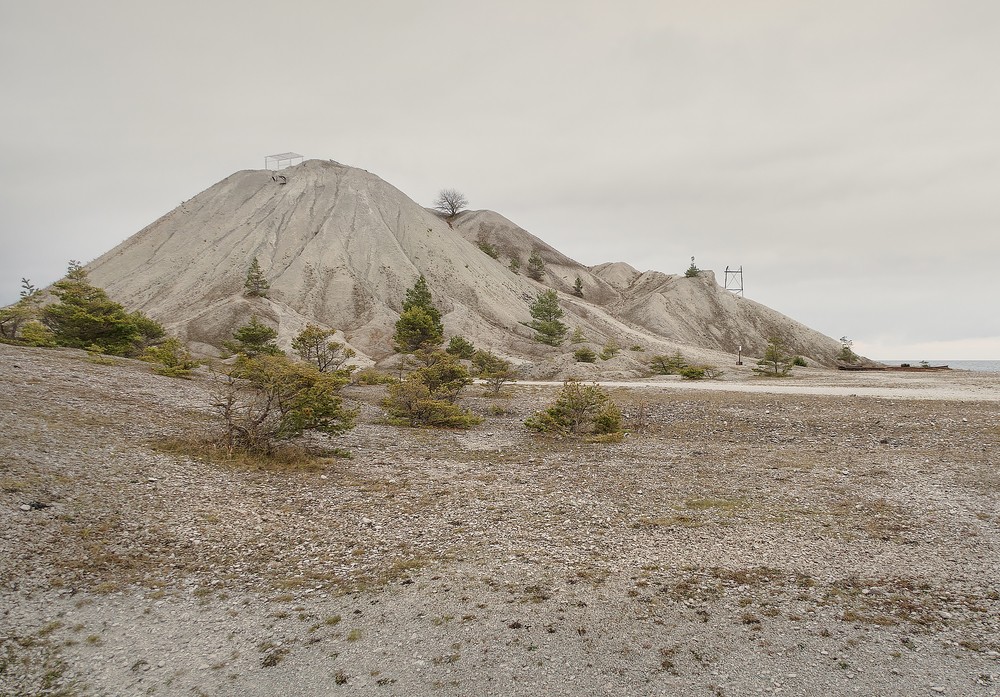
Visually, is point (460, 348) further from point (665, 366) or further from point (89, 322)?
point (89, 322)

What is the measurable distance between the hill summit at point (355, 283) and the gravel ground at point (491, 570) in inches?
1311

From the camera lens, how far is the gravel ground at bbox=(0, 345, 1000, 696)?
570 cm

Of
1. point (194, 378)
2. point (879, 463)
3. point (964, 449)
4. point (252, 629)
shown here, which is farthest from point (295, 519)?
point (194, 378)

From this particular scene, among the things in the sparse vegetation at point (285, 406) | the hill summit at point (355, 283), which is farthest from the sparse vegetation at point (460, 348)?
the sparse vegetation at point (285, 406)

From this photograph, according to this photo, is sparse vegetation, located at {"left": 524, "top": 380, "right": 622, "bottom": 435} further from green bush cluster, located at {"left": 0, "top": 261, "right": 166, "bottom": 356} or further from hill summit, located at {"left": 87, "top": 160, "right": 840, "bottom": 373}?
hill summit, located at {"left": 87, "top": 160, "right": 840, "bottom": 373}

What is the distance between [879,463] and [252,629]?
14.9 metres

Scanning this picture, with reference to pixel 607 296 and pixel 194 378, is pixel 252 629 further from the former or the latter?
pixel 607 296

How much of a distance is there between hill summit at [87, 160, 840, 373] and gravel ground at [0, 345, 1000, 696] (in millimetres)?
33312

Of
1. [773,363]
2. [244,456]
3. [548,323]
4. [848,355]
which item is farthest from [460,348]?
[848,355]

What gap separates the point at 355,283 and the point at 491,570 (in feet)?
210

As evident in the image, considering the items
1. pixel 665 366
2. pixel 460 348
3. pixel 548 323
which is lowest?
pixel 665 366

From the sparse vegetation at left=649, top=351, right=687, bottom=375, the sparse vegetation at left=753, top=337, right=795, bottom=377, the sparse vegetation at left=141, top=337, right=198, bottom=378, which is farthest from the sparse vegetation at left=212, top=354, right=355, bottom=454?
the sparse vegetation at left=753, top=337, right=795, bottom=377

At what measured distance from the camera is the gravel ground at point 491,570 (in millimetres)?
5699

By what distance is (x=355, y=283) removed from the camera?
67.6m
